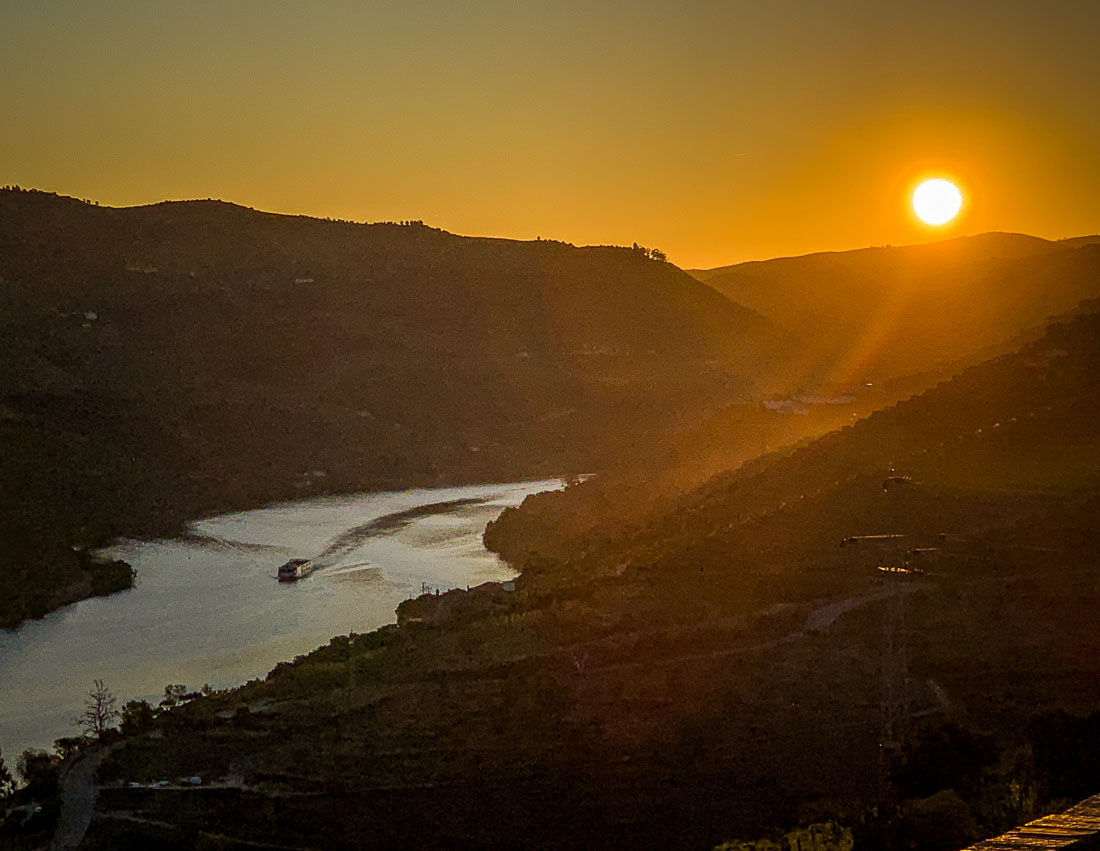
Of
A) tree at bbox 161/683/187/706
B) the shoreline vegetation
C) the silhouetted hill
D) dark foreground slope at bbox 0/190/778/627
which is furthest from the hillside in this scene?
tree at bbox 161/683/187/706

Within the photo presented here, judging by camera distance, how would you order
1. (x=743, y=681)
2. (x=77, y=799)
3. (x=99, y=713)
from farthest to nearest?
(x=99, y=713)
(x=743, y=681)
(x=77, y=799)

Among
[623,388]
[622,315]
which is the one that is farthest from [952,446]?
[622,315]

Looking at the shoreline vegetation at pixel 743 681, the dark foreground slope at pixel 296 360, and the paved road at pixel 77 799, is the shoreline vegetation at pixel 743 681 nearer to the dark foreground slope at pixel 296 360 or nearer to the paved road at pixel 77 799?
the paved road at pixel 77 799

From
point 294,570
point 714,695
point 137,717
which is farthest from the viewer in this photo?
point 294,570

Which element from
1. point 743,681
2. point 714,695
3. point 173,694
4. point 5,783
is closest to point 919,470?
point 743,681

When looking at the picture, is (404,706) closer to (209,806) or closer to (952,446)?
(209,806)

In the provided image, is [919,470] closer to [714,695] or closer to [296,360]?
[714,695]

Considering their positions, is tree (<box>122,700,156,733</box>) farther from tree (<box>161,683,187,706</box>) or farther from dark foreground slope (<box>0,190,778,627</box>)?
dark foreground slope (<box>0,190,778,627</box>)
